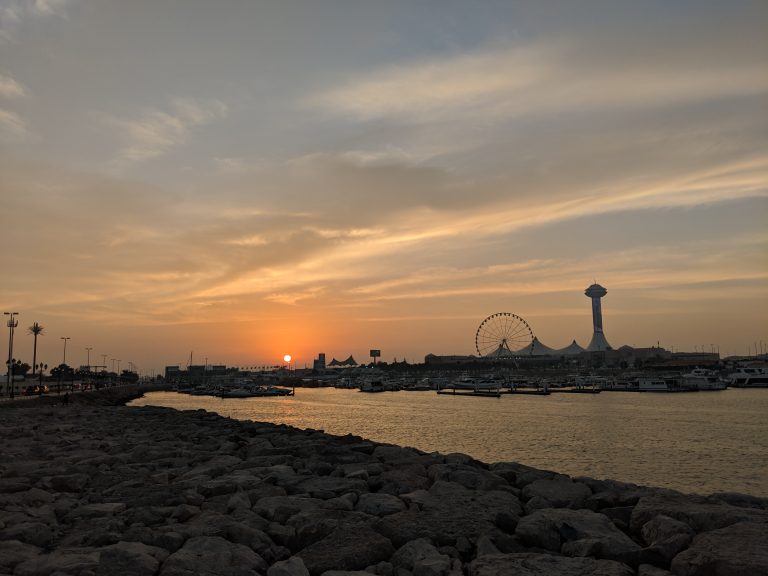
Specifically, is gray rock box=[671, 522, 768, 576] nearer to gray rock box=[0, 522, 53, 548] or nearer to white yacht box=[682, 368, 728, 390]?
gray rock box=[0, 522, 53, 548]

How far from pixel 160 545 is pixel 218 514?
172 cm

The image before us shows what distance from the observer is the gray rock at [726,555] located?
7438 mm

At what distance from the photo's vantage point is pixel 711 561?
7633mm

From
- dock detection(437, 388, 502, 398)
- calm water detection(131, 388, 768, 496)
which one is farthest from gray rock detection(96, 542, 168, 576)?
dock detection(437, 388, 502, 398)

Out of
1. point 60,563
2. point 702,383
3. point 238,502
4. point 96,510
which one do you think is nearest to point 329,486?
point 238,502

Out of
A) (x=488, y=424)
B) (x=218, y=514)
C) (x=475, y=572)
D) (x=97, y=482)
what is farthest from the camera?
(x=488, y=424)

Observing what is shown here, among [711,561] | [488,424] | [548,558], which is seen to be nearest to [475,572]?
[548,558]

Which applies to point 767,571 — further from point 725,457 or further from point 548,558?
point 725,457

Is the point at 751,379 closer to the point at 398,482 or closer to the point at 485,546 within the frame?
the point at 398,482

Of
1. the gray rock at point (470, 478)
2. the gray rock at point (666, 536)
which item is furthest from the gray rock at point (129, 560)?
the gray rock at point (470, 478)

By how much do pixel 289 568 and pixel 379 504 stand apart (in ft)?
12.5

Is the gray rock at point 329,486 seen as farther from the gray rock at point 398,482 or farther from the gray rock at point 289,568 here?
the gray rock at point 289,568

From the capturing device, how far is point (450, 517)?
33.4 ft

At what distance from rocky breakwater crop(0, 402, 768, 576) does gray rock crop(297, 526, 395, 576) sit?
0.09ft
